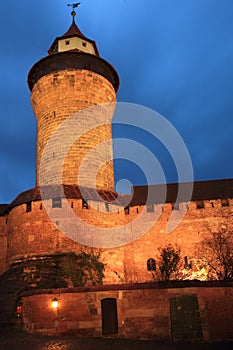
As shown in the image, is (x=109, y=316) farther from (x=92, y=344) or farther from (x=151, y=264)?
(x=151, y=264)

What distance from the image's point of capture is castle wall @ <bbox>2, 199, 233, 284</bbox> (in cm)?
1608

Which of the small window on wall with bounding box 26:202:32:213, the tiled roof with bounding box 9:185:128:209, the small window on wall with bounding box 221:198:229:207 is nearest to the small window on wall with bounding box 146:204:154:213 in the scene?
the tiled roof with bounding box 9:185:128:209

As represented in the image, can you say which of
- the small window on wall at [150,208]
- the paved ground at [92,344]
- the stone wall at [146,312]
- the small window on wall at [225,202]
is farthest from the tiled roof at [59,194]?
the paved ground at [92,344]

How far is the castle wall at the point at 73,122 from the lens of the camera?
20750 mm

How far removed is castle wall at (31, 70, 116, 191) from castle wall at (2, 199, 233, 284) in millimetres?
3494

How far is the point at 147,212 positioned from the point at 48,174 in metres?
5.98

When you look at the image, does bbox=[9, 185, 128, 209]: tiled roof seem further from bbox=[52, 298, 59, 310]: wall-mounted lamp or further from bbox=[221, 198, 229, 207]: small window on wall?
bbox=[52, 298, 59, 310]: wall-mounted lamp

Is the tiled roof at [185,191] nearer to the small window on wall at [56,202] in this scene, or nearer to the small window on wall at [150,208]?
the small window on wall at [150,208]

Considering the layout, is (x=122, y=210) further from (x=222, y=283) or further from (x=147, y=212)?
(x=222, y=283)

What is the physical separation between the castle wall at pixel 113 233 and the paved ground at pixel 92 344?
5.14m

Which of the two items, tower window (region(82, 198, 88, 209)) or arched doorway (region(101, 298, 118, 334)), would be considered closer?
arched doorway (region(101, 298, 118, 334))

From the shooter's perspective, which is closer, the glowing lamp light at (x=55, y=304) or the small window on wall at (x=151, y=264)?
the glowing lamp light at (x=55, y=304)

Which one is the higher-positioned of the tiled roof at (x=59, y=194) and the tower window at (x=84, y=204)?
the tiled roof at (x=59, y=194)

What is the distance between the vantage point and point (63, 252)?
15.7 m
